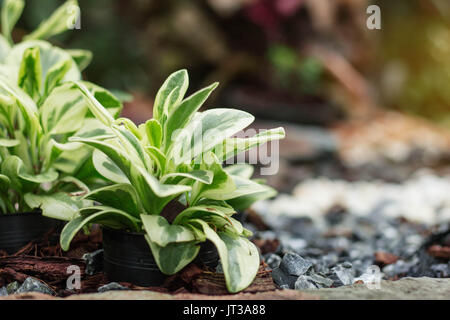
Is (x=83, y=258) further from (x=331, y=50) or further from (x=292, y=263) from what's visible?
(x=331, y=50)

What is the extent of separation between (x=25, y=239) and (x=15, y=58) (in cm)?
54

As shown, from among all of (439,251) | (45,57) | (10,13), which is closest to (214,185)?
(45,57)

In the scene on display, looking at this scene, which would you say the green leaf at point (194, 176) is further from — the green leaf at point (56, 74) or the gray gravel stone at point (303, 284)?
the green leaf at point (56, 74)

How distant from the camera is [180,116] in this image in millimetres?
1235

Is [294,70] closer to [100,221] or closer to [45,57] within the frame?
[45,57]

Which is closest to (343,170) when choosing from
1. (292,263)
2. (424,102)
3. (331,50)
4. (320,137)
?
(320,137)

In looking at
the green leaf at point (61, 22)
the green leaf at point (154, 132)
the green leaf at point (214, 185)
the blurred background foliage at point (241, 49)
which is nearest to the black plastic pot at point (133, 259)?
the green leaf at point (214, 185)

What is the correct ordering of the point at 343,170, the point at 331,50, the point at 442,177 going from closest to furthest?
the point at 442,177, the point at 343,170, the point at 331,50

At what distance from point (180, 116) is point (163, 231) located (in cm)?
30

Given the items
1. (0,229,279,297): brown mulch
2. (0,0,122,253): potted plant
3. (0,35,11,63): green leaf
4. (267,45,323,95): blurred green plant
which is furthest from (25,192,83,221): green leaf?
(267,45,323,95): blurred green plant

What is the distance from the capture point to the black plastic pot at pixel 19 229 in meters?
1.35

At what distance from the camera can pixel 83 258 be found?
1.34 meters

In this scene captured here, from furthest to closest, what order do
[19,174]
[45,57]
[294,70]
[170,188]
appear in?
[294,70] → [45,57] → [19,174] → [170,188]

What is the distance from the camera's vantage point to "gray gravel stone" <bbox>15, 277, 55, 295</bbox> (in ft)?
3.91
